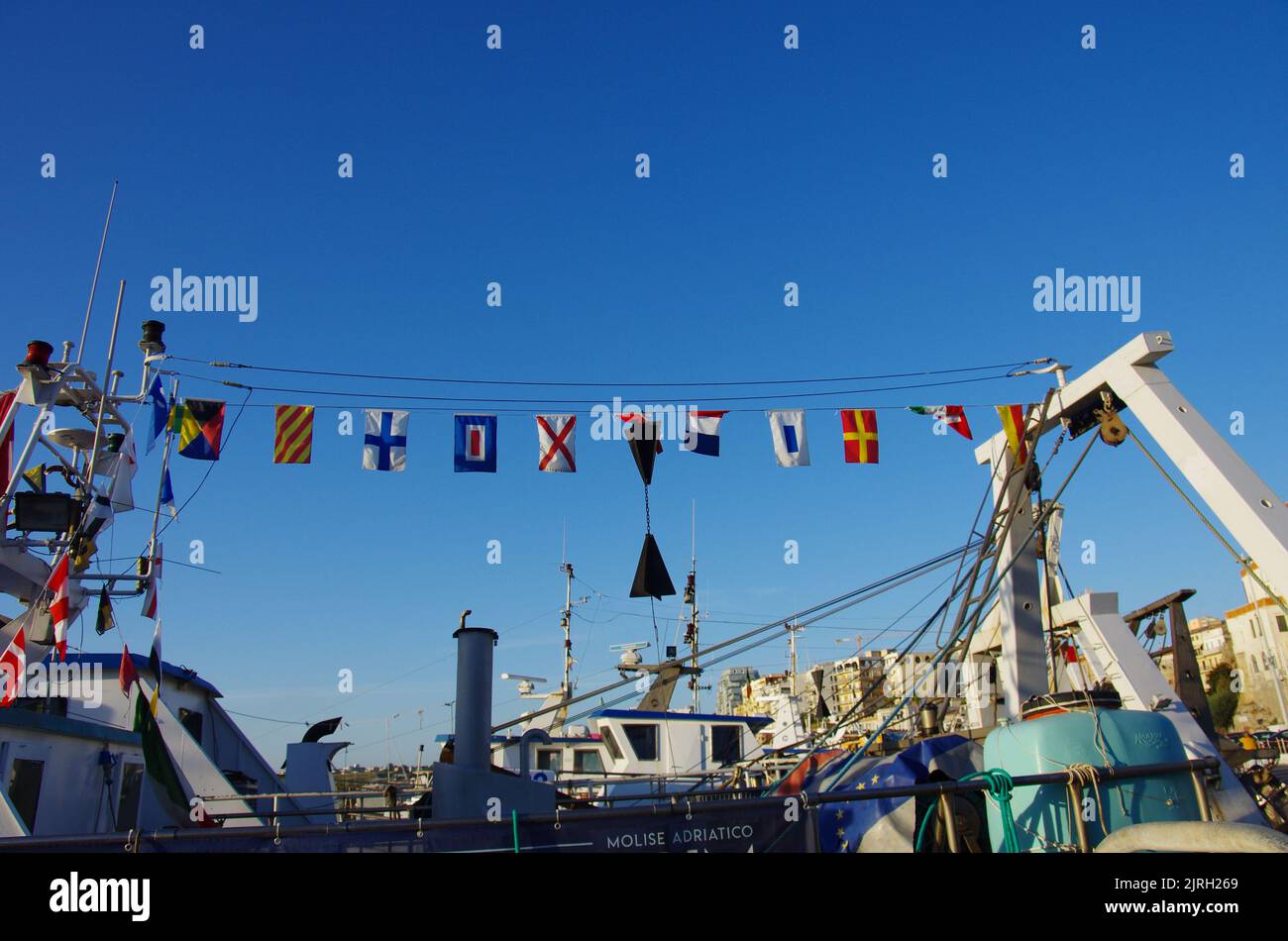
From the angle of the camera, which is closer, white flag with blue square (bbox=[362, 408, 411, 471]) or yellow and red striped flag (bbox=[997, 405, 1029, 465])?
yellow and red striped flag (bbox=[997, 405, 1029, 465])

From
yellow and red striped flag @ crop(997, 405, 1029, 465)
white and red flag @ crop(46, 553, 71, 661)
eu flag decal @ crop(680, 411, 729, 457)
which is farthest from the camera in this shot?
eu flag decal @ crop(680, 411, 729, 457)

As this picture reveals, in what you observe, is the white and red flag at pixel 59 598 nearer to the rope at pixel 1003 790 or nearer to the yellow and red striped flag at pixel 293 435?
the yellow and red striped flag at pixel 293 435

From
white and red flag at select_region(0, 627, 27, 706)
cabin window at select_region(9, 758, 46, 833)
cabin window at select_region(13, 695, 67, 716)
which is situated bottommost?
cabin window at select_region(9, 758, 46, 833)

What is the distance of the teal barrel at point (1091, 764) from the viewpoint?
598 cm

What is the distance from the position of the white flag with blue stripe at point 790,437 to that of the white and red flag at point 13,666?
10.2 metres

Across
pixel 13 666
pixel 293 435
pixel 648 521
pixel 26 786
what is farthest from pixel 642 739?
pixel 13 666

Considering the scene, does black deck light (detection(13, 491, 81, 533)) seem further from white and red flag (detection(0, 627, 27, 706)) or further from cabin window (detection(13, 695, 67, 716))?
cabin window (detection(13, 695, 67, 716))

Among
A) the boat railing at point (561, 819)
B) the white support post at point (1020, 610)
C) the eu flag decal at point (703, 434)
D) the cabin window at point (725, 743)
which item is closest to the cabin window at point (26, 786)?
the boat railing at point (561, 819)

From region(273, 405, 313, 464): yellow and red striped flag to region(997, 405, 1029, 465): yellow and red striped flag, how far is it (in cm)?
989

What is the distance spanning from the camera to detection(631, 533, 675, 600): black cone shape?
443 inches

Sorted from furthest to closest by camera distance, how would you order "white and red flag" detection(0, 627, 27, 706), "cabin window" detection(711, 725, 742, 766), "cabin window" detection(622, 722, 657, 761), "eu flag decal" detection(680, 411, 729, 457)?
"cabin window" detection(711, 725, 742, 766) → "cabin window" detection(622, 722, 657, 761) → "eu flag decal" detection(680, 411, 729, 457) → "white and red flag" detection(0, 627, 27, 706)

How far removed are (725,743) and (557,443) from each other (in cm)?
764

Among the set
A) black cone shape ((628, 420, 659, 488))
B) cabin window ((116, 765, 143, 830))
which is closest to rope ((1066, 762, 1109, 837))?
black cone shape ((628, 420, 659, 488))
